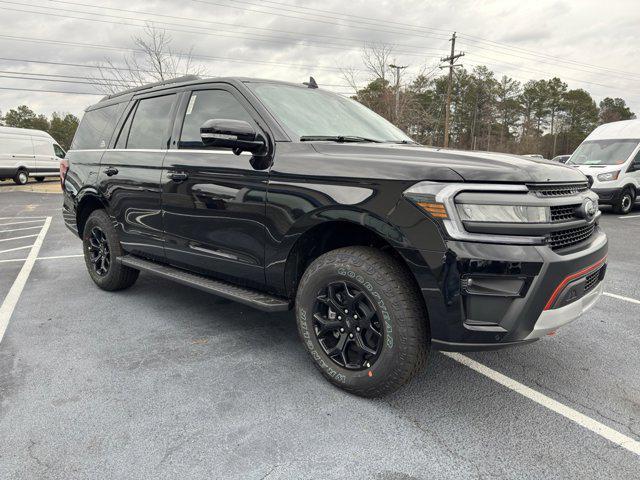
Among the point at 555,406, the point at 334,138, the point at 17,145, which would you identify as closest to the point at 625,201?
the point at 555,406

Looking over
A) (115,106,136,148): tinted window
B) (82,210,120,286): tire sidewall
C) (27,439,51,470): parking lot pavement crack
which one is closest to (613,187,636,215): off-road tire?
(115,106,136,148): tinted window

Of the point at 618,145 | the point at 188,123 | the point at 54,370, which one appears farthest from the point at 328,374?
the point at 618,145

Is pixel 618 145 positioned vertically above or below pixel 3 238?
above

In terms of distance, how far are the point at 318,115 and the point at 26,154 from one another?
73.6 feet

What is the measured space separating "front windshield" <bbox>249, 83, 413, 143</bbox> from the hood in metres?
0.47

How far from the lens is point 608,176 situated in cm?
1123

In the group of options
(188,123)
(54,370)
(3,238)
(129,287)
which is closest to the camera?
(54,370)

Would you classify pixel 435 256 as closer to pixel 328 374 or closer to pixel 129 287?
pixel 328 374

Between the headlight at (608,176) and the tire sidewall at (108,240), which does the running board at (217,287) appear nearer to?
the tire sidewall at (108,240)

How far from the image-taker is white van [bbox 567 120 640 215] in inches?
440

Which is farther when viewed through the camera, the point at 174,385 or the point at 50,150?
the point at 50,150

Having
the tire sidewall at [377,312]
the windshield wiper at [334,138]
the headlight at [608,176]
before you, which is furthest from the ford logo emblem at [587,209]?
the headlight at [608,176]

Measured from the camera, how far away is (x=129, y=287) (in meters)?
4.76

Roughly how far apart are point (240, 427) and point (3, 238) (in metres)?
7.87
